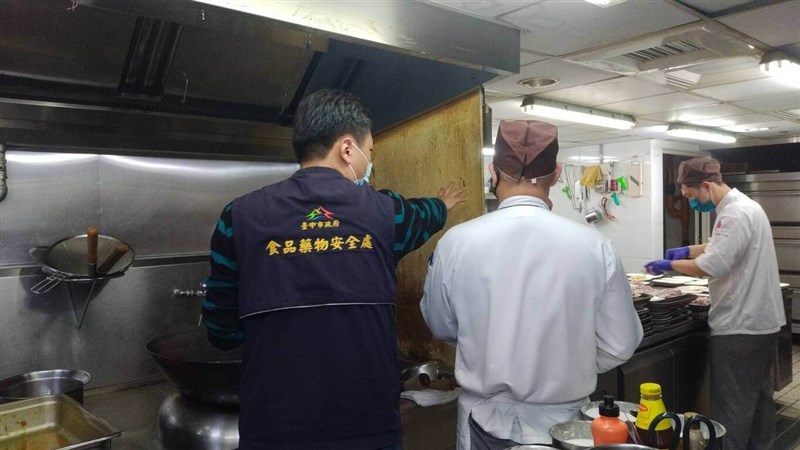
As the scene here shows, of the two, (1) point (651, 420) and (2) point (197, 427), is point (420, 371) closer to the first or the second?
(2) point (197, 427)

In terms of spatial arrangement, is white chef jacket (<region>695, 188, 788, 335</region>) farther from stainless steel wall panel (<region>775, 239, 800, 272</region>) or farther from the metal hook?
stainless steel wall panel (<region>775, 239, 800, 272</region>)

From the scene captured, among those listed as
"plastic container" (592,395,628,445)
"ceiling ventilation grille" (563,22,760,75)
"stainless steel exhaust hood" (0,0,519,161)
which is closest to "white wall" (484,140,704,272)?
"ceiling ventilation grille" (563,22,760,75)

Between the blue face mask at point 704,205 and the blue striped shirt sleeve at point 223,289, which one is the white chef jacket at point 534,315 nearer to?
the blue striped shirt sleeve at point 223,289

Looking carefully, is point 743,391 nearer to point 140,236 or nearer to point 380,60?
point 380,60

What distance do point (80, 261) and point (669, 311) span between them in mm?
3137

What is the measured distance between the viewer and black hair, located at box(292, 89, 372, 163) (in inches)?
55.0

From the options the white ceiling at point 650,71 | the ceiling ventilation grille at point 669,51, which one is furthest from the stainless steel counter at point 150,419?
the ceiling ventilation grille at point 669,51

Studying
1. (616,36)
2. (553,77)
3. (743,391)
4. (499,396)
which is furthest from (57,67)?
(743,391)

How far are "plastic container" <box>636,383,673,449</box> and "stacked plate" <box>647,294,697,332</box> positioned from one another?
2084 millimetres

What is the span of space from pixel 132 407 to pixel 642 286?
11.2 ft

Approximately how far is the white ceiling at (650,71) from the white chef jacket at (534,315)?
0.97m

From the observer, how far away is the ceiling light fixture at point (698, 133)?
5883mm

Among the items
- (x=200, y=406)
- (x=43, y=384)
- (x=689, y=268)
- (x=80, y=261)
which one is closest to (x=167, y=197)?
(x=80, y=261)

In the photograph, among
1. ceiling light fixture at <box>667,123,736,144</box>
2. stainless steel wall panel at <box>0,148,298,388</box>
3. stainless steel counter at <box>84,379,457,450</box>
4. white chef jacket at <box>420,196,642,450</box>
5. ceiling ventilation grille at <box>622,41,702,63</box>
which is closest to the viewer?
white chef jacket at <box>420,196,642,450</box>
